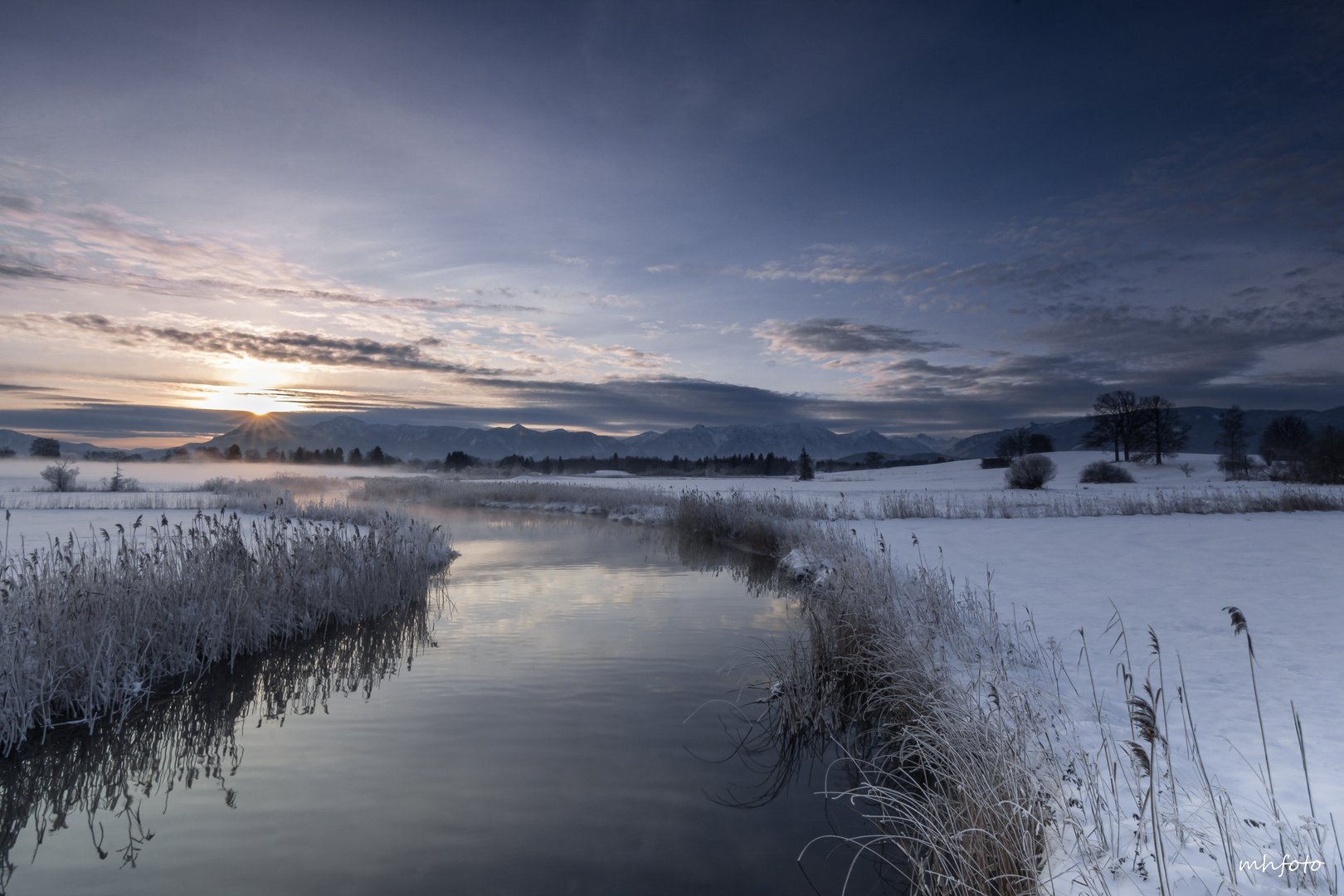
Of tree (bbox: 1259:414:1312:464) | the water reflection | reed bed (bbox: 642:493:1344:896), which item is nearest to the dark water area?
the water reflection

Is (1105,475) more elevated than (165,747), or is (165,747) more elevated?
(1105,475)

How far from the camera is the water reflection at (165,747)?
5441 millimetres

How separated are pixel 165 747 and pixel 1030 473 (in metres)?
47.3

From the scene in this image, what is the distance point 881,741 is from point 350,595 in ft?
33.0

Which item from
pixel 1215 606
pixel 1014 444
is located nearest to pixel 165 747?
pixel 1215 606

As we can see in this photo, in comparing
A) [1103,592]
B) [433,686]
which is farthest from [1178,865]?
[1103,592]

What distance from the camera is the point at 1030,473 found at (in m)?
43.0

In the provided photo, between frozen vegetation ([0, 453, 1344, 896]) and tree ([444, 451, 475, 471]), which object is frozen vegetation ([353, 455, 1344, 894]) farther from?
tree ([444, 451, 475, 471])

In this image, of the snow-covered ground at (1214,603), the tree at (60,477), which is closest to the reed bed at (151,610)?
the snow-covered ground at (1214,603)

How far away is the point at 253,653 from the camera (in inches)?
400

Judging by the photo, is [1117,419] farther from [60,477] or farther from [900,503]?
[60,477]

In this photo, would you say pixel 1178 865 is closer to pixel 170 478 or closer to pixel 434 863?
pixel 434 863

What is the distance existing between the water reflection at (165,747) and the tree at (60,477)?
129ft

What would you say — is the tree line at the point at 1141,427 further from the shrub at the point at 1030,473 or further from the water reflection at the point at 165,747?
the water reflection at the point at 165,747
